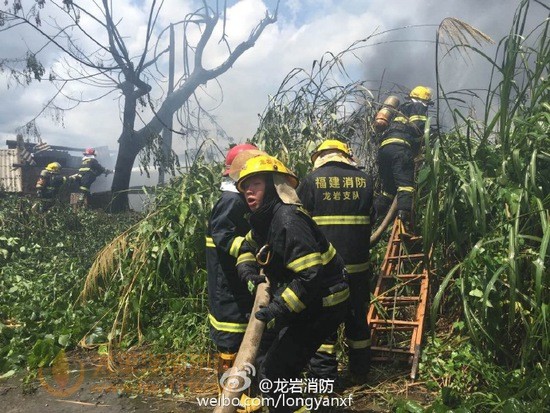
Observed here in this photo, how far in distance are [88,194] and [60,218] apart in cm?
204

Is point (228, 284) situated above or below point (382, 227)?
below

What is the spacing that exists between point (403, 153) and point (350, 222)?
4.51ft

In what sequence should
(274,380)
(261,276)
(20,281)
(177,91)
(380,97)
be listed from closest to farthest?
(274,380)
(261,276)
(380,97)
(20,281)
(177,91)

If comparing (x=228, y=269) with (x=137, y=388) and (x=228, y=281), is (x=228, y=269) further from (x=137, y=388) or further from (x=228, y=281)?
(x=137, y=388)

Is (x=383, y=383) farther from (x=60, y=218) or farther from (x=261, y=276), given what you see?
(x=60, y=218)

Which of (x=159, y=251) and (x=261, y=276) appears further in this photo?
(x=159, y=251)

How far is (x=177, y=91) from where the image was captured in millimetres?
13617

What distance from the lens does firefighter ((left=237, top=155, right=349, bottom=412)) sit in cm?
234

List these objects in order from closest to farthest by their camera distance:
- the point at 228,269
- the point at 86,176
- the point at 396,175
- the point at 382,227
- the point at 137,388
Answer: the point at 228,269 → the point at 137,388 → the point at 382,227 → the point at 396,175 → the point at 86,176

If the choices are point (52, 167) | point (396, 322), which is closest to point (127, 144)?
point (52, 167)

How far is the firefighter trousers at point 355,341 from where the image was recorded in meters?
3.24

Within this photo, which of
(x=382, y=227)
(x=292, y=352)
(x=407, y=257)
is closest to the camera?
(x=292, y=352)

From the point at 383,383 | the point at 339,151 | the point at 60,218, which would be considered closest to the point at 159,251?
the point at 339,151

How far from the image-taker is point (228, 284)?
330 cm
